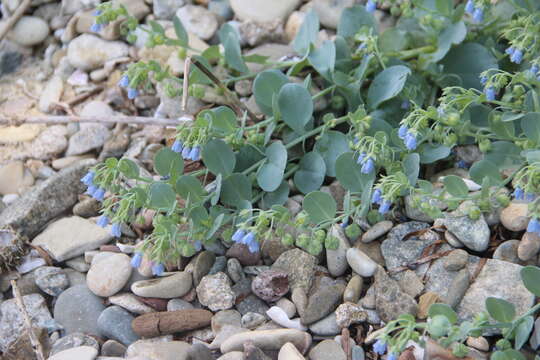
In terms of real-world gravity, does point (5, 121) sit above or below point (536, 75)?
below

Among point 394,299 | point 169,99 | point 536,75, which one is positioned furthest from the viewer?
point 169,99

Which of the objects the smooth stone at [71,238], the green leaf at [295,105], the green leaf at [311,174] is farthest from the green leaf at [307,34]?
the smooth stone at [71,238]

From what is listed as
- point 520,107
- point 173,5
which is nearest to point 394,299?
point 520,107

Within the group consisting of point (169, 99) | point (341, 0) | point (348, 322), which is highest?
point (341, 0)

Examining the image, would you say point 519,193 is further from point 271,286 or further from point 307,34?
point 307,34

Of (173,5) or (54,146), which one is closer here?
(54,146)

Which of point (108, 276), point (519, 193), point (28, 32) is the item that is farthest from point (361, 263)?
point (28, 32)

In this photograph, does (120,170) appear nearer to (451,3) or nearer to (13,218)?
(13,218)
